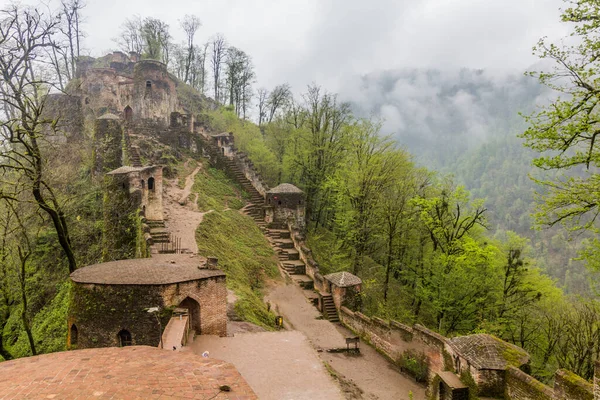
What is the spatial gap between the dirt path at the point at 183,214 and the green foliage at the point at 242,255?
0.47m

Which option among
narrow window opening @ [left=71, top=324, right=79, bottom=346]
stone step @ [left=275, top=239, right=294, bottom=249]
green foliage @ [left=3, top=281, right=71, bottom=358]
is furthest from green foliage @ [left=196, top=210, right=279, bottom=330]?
green foliage @ [left=3, top=281, right=71, bottom=358]

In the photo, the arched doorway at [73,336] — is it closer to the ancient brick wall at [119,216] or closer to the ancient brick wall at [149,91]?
the ancient brick wall at [119,216]

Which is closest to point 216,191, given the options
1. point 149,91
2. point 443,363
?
point 149,91

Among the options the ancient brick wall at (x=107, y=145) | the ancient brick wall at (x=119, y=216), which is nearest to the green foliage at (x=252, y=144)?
the ancient brick wall at (x=107, y=145)

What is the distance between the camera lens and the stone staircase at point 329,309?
64.2 feet

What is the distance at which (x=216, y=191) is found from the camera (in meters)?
28.8

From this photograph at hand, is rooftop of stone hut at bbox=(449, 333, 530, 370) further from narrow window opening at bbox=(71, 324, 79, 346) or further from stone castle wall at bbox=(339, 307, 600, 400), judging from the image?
narrow window opening at bbox=(71, 324, 79, 346)

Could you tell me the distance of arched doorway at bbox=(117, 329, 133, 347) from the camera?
1077 centimetres

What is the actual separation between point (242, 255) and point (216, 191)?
911cm

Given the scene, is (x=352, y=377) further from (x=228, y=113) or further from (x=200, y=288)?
(x=228, y=113)

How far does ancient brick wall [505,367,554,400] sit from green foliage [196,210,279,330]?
8.95m

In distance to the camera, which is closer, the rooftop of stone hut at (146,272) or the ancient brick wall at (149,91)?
the rooftop of stone hut at (146,272)

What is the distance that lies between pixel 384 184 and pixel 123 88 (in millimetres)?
27737

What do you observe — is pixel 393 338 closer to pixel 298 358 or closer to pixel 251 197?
pixel 298 358
